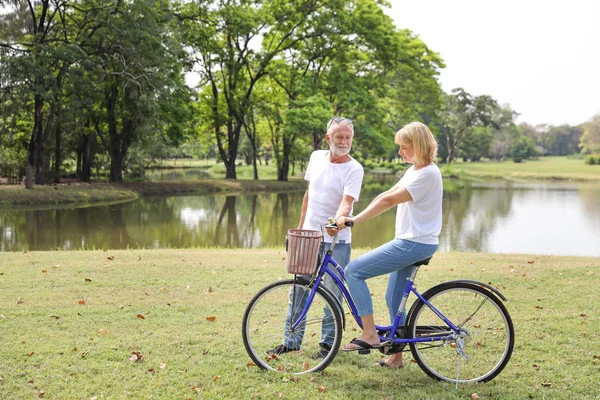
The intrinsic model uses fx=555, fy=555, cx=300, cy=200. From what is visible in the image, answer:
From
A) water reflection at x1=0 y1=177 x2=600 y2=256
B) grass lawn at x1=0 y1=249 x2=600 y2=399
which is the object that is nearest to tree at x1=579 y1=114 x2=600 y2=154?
water reflection at x1=0 y1=177 x2=600 y2=256

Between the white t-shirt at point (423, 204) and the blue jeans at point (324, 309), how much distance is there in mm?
609

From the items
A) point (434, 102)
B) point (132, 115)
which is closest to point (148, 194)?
point (132, 115)

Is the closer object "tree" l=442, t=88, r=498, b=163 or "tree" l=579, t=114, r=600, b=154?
"tree" l=442, t=88, r=498, b=163

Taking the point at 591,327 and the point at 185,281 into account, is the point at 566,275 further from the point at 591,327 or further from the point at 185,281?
the point at 185,281

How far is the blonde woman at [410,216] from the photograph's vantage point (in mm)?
3814

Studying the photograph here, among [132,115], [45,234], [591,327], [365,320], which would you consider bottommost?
[45,234]

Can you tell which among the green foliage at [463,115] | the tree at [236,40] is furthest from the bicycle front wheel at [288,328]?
the green foliage at [463,115]

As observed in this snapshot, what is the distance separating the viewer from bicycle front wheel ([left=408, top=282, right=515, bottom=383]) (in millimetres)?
4016

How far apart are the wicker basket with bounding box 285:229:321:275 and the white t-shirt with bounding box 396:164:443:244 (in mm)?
624

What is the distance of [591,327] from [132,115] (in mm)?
27004

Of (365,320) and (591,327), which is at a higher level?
(365,320)

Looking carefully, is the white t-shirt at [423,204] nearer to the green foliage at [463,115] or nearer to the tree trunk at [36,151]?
the tree trunk at [36,151]

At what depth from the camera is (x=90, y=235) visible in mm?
15828

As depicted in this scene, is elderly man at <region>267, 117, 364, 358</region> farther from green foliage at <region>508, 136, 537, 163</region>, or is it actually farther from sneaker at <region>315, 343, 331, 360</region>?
green foliage at <region>508, 136, 537, 163</region>
